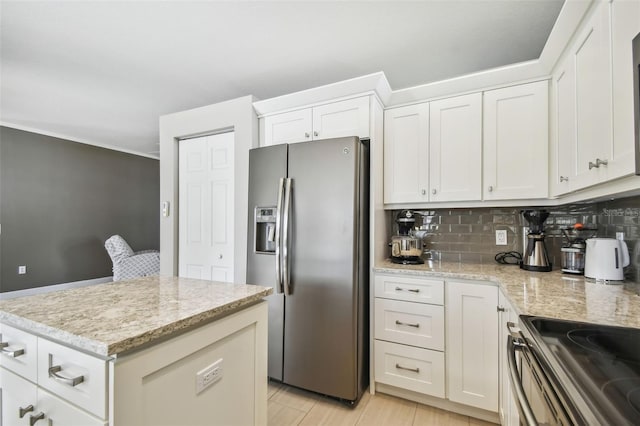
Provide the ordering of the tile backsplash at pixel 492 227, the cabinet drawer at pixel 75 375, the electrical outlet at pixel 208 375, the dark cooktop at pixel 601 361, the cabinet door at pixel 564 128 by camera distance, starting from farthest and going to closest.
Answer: the tile backsplash at pixel 492 227
the cabinet door at pixel 564 128
the electrical outlet at pixel 208 375
the cabinet drawer at pixel 75 375
the dark cooktop at pixel 601 361

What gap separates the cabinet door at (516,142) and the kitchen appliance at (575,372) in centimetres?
125

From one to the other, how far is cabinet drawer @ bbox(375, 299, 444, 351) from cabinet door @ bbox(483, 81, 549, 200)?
94 centimetres

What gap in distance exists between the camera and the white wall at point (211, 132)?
2.54 m

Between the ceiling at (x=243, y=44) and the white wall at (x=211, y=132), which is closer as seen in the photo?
the ceiling at (x=243, y=44)

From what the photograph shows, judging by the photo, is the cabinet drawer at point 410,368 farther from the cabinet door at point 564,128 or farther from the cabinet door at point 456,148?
the cabinet door at point 564,128

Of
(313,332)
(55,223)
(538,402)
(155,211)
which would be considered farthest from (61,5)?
(155,211)

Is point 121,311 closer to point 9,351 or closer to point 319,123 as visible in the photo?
point 9,351

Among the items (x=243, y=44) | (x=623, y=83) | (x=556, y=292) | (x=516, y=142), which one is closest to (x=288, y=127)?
(x=243, y=44)

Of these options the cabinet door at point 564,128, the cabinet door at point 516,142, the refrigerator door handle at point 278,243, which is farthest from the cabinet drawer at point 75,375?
the cabinet door at point 516,142

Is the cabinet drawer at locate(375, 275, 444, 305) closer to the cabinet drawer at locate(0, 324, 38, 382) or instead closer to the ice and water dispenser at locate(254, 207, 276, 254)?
the ice and water dispenser at locate(254, 207, 276, 254)

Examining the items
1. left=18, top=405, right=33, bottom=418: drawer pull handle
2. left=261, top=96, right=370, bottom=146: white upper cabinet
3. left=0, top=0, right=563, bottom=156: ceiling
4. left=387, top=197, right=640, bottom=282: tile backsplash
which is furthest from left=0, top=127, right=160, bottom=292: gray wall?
left=387, top=197, right=640, bottom=282: tile backsplash

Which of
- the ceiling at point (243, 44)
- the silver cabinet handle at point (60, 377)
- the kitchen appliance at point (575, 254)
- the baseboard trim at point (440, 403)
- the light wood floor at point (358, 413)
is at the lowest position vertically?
the light wood floor at point (358, 413)

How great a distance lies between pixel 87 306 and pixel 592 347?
1591mm

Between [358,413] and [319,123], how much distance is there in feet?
6.91
